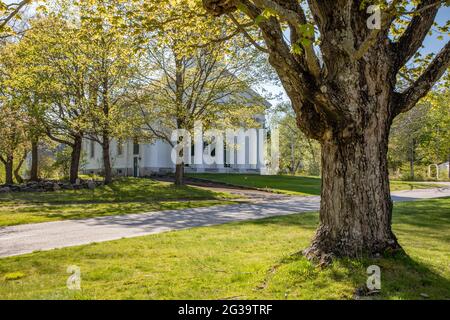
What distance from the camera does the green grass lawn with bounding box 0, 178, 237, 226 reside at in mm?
14758

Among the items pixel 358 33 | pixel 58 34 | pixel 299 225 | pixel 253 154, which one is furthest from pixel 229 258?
pixel 253 154

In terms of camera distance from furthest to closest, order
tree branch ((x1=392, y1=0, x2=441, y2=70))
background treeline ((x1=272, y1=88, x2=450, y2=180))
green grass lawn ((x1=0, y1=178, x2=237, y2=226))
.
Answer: background treeline ((x1=272, y1=88, x2=450, y2=180))
green grass lawn ((x1=0, y1=178, x2=237, y2=226))
tree branch ((x1=392, y1=0, x2=441, y2=70))

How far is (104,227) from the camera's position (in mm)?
11891

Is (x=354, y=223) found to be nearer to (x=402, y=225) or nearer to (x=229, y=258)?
(x=229, y=258)

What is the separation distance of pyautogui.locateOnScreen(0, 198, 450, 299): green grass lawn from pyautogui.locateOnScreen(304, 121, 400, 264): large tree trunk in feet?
0.88

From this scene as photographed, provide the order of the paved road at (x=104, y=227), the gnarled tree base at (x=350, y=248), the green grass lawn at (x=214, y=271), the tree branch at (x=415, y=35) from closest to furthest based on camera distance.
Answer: the green grass lawn at (x=214, y=271)
the gnarled tree base at (x=350, y=248)
the tree branch at (x=415, y=35)
the paved road at (x=104, y=227)

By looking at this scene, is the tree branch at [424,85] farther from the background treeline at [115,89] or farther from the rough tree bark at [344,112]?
the background treeline at [115,89]

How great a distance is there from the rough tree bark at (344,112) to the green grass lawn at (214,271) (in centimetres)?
49

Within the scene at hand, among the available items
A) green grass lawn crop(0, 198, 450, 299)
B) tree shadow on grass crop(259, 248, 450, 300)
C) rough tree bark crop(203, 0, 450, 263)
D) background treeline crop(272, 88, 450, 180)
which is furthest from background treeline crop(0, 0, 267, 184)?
tree shadow on grass crop(259, 248, 450, 300)

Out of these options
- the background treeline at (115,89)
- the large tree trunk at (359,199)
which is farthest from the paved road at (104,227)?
the background treeline at (115,89)

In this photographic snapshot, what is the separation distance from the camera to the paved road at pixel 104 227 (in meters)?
9.48

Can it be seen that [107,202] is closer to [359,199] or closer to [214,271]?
[214,271]

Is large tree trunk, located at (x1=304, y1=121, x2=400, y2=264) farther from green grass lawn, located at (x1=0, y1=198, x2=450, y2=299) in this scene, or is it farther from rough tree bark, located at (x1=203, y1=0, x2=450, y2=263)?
green grass lawn, located at (x1=0, y1=198, x2=450, y2=299)

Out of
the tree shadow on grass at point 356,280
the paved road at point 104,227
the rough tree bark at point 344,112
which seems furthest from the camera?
the paved road at point 104,227
